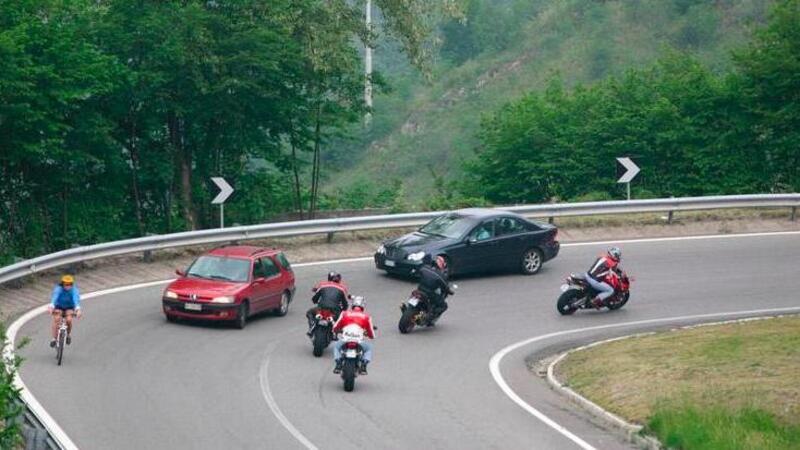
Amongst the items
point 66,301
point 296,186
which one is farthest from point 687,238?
point 66,301

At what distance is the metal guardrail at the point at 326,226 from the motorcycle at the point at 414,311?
6.98 metres

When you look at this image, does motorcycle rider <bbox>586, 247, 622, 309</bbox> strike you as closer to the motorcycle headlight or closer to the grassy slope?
the motorcycle headlight

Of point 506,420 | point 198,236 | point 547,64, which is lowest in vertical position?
point 506,420

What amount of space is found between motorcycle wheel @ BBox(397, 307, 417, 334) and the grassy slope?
164 ft

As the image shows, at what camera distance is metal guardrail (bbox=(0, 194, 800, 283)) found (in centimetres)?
2684

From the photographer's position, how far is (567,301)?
26.3 meters

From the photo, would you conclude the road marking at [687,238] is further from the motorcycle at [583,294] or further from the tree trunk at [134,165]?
the tree trunk at [134,165]

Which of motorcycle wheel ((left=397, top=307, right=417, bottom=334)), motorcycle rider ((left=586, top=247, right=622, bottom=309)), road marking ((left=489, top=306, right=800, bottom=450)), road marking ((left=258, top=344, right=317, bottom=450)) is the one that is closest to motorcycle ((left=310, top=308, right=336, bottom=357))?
road marking ((left=258, top=344, right=317, bottom=450))

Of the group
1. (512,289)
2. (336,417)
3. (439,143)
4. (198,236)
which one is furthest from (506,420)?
(439,143)

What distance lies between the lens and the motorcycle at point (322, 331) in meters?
22.1

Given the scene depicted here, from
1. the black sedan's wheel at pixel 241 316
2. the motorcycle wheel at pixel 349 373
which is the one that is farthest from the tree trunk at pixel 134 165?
the motorcycle wheel at pixel 349 373

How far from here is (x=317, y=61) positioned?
1348 inches

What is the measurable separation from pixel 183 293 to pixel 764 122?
78.3ft

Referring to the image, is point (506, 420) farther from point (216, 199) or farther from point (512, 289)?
point (216, 199)
